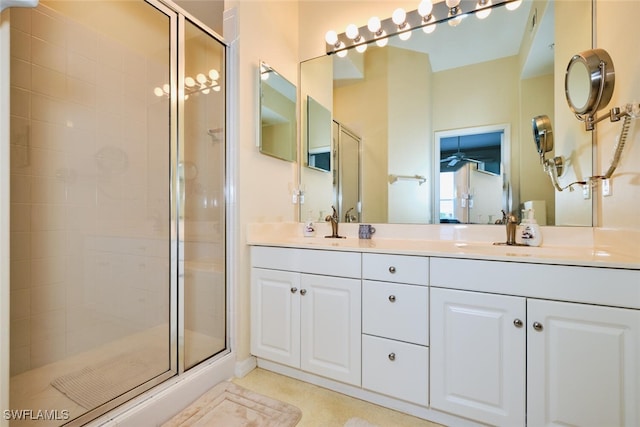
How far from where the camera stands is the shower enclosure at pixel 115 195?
144 cm

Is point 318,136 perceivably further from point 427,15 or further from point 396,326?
point 396,326

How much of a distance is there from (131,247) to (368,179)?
1.59 m

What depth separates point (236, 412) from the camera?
1.36 meters

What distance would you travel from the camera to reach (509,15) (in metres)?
1.68

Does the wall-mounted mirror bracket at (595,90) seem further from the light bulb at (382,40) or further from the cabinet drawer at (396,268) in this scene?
the light bulb at (382,40)

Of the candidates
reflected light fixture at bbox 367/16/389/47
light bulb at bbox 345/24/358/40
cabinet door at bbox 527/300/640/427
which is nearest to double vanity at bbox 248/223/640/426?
cabinet door at bbox 527/300/640/427

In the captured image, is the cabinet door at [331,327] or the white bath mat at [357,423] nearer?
the white bath mat at [357,423]

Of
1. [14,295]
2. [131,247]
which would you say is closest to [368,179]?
[131,247]

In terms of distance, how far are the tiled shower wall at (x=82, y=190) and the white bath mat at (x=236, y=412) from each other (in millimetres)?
523

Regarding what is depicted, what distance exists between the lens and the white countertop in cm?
108

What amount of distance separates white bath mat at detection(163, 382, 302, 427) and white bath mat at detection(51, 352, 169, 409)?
27cm

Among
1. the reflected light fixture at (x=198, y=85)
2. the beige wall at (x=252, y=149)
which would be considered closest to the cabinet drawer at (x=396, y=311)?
the beige wall at (x=252, y=149)

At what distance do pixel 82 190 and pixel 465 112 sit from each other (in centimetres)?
230

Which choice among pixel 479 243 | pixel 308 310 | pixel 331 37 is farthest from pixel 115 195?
pixel 479 243
